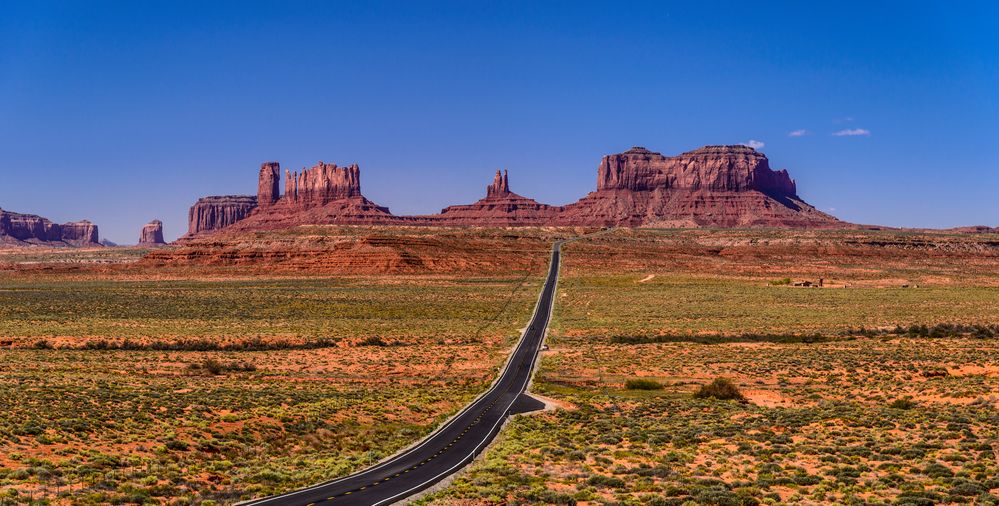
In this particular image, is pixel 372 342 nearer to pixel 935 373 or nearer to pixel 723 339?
pixel 723 339

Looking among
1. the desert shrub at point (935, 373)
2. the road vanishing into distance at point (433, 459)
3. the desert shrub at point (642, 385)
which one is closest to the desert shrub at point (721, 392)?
the desert shrub at point (642, 385)

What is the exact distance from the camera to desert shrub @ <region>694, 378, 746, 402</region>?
37375 mm

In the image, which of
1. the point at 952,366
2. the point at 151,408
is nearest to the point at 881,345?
the point at 952,366

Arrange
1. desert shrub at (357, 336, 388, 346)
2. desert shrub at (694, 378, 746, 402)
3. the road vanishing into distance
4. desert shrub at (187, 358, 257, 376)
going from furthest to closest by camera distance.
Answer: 1. desert shrub at (357, 336, 388, 346)
2. desert shrub at (187, 358, 257, 376)
3. desert shrub at (694, 378, 746, 402)
4. the road vanishing into distance

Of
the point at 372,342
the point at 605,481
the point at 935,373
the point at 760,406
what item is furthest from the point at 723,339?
the point at 605,481

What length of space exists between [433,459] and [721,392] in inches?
647

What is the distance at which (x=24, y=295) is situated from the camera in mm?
95125

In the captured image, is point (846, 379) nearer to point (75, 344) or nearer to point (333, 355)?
point (333, 355)

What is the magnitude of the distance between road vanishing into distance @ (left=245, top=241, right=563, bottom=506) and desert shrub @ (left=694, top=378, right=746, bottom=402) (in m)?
7.61

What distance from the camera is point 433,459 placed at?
26375 millimetres

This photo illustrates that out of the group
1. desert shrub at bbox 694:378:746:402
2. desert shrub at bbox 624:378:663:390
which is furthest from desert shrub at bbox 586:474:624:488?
desert shrub at bbox 624:378:663:390

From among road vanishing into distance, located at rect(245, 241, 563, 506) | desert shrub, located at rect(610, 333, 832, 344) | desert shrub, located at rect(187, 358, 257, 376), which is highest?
desert shrub, located at rect(610, 333, 832, 344)

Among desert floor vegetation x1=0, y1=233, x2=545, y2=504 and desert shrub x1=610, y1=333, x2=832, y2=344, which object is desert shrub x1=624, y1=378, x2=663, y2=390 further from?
desert shrub x1=610, y1=333, x2=832, y2=344

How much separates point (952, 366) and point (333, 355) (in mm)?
35000
